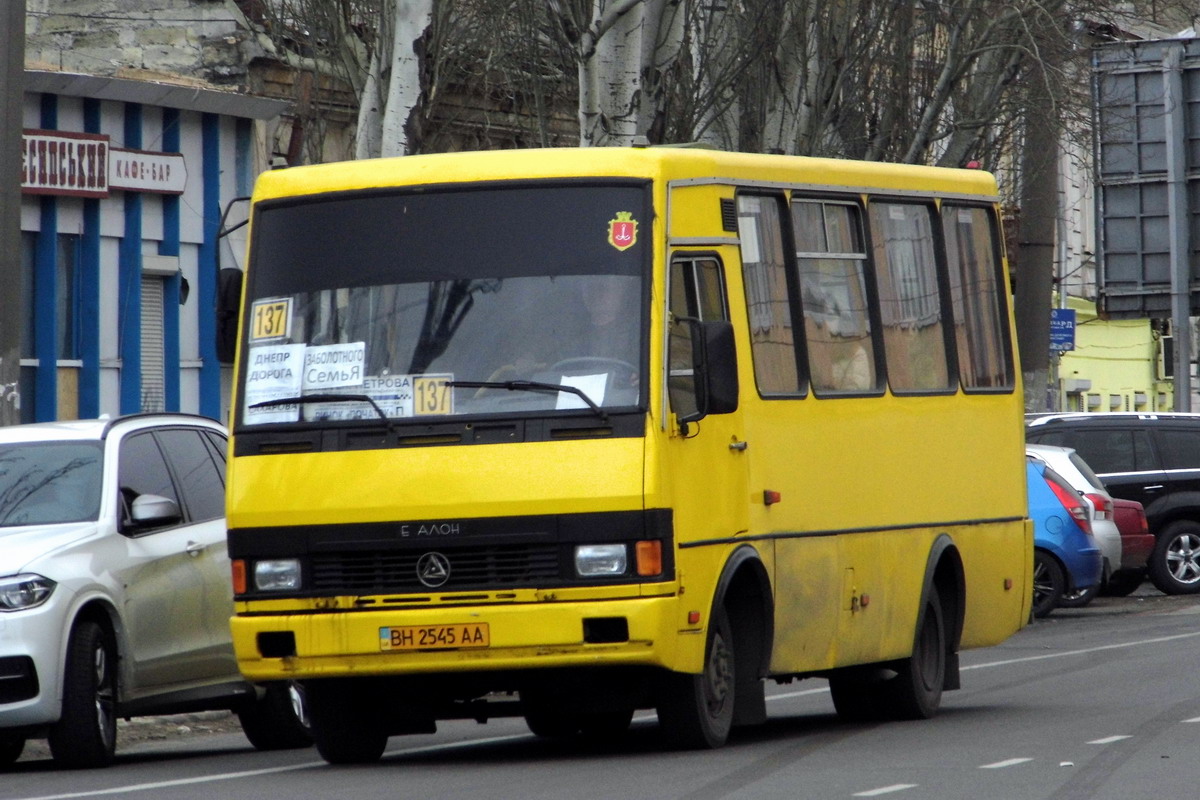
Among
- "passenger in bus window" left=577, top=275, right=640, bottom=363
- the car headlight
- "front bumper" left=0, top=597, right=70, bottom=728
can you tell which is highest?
"passenger in bus window" left=577, top=275, right=640, bottom=363

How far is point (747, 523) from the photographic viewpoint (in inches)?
450

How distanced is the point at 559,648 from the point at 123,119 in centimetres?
1559

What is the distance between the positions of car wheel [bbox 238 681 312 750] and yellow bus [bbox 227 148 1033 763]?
1.54 metres

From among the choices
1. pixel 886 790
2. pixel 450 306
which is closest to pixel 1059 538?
pixel 450 306

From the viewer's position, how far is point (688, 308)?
11102 mm

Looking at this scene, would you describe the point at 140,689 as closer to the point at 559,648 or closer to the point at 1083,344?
the point at 559,648

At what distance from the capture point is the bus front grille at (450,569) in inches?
416

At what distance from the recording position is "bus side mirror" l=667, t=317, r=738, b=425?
35.3 ft

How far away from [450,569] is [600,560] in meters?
0.63

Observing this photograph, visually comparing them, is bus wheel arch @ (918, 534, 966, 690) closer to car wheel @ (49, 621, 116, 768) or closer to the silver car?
car wheel @ (49, 621, 116, 768)

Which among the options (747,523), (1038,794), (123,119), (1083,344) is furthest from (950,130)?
(1083,344)

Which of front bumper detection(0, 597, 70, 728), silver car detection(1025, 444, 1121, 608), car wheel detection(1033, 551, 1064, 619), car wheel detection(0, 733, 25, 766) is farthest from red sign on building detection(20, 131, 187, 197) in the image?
front bumper detection(0, 597, 70, 728)

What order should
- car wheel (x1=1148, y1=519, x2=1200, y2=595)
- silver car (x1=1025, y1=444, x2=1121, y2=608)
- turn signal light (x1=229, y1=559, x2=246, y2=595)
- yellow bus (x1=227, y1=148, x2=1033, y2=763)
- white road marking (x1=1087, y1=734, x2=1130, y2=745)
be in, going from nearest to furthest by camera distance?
yellow bus (x1=227, y1=148, x2=1033, y2=763)
turn signal light (x1=229, y1=559, x2=246, y2=595)
white road marking (x1=1087, y1=734, x2=1130, y2=745)
silver car (x1=1025, y1=444, x2=1121, y2=608)
car wheel (x1=1148, y1=519, x2=1200, y2=595)

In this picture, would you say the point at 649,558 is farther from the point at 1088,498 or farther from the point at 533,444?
the point at 1088,498
